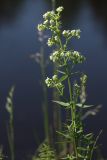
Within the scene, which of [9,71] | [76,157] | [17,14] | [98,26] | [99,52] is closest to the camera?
[76,157]

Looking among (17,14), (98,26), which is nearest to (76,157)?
(98,26)

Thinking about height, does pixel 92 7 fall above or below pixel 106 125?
above

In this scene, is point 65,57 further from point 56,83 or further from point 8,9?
point 8,9

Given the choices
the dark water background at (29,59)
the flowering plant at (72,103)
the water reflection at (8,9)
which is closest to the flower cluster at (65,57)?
the flowering plant at (72,103)

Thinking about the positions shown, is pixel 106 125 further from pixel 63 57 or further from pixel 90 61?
pixel 63 57

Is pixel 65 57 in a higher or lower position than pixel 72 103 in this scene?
higher

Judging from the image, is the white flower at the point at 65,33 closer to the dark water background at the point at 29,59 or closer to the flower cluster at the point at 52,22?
the flower cluster at the point at 52,22

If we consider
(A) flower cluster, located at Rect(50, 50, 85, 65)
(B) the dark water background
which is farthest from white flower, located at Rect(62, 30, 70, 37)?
(B) the dark water background

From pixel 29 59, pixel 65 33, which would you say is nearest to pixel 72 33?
pixel 65 33
